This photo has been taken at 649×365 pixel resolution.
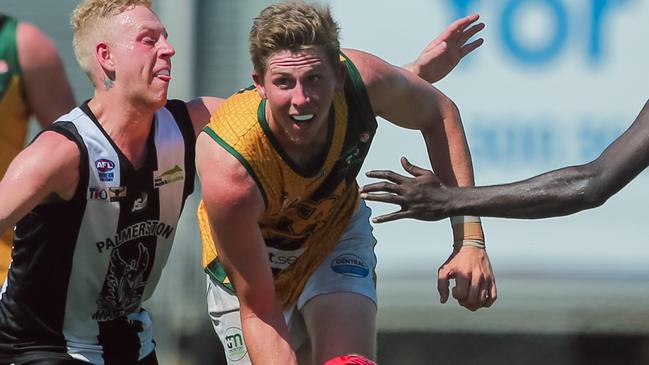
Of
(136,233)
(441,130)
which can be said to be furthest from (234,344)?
(441,130)

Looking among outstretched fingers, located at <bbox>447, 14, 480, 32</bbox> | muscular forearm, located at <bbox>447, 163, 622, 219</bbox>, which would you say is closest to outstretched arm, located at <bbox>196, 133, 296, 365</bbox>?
→ muscular forearm, located at <bbox>447, 163, 622, 219</bbox>

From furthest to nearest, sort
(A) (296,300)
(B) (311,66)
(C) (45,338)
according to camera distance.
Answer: (A) (296,300) → (C) (45,338) → (B) (311,66)

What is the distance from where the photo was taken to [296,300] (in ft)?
15.7

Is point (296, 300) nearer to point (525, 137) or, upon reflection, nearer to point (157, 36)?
point (157, 36)

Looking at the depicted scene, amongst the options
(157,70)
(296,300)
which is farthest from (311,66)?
(296,300)

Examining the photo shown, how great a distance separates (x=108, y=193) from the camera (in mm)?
4422

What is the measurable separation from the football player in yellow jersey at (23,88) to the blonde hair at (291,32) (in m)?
0.92

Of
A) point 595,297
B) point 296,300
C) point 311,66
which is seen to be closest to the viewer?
point 311,66

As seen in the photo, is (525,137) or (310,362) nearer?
(310,362)

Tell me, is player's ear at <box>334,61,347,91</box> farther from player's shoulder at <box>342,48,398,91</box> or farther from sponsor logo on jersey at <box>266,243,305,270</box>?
sponsor logo on jersey at <box>266,243,305,270</box>

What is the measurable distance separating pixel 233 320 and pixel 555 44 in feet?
7.49

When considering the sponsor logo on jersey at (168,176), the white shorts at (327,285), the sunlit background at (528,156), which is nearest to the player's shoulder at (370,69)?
the white shorts at (327,285)

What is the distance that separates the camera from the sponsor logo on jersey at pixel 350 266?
4707 mm

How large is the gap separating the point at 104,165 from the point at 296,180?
1.90 feet
